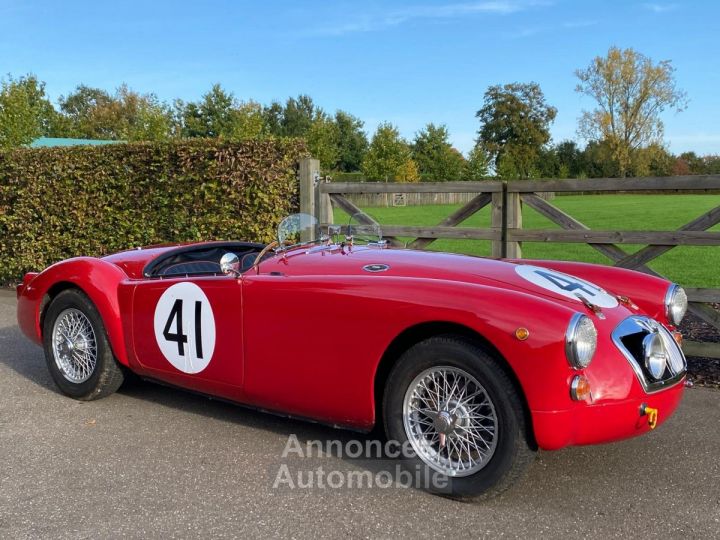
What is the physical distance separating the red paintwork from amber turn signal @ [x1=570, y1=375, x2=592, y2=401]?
0.03 meters

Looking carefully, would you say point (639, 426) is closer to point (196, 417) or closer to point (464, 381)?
point (464, 381)

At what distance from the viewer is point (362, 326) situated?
331 cm

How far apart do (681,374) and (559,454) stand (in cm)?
81

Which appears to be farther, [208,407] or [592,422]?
[208,407]

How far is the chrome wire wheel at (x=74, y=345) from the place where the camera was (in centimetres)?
465

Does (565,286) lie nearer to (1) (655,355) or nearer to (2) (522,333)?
(1) (655,355)

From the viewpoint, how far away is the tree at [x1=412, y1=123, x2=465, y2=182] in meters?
55.4

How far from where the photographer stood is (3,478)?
340cm

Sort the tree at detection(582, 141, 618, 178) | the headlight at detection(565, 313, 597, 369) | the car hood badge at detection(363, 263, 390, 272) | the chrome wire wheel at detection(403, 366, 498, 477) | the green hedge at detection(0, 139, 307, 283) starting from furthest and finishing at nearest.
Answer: the tree at detection(582, 141, 618, 178)
the green hedge at detection(0, 139, 307, 283)
the car hood badge at detection(363, 263, 390, 272)
the chrome wire wheel at detection(403, 366, 498, 477)
the headlight at detection(565, 313, 597, 369)

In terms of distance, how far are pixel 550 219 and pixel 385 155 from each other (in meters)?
42.6

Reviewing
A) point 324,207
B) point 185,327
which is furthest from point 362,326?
point 324,207

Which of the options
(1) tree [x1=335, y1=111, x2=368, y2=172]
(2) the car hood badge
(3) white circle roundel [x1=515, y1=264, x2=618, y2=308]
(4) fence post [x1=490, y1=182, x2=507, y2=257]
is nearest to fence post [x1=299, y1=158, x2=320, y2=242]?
(4) fence post [x1=490, y1=182, x2=507, y2=257]

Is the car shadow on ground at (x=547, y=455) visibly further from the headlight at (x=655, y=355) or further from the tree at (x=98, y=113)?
the tree at (x=98, y=113)

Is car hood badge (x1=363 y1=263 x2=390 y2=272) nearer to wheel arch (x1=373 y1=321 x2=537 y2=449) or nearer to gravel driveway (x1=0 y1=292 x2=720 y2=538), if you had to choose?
wheel arch (x1=373 y1=321 x2=537 y2=449)
